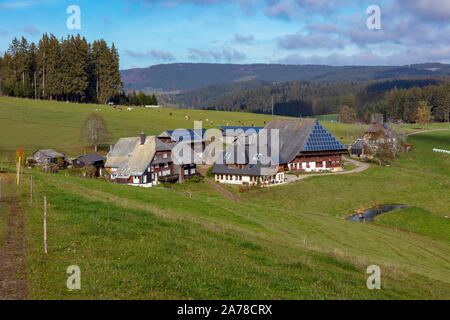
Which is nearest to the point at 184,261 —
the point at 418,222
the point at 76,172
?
the point at 418,222

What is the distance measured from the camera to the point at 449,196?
182 feet

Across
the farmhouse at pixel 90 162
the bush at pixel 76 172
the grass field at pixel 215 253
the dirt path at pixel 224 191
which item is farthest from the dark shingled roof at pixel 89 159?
the grass field at pixel 215 253

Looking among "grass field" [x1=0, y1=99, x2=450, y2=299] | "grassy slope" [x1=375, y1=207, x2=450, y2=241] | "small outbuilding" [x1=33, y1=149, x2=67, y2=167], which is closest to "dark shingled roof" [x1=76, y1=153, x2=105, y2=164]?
"small outbuilding" [x1=33, y1=149, x2=67, y2=167]

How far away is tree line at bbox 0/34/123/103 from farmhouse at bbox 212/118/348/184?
72074 millimetres

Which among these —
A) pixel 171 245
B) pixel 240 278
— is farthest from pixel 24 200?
pixel 240 278

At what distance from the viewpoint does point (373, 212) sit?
5025 centimetres

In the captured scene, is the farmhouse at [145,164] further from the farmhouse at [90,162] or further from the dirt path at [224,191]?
the dirt path at [224,191]

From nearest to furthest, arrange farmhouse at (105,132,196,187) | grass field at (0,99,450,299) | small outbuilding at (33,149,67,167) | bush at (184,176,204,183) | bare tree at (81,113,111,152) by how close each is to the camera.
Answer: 1. grass field at (0,99,450,299)
2. farmhouse at (105,132,196,187)
3. bush at (184,176,204,183)
4. small outbuilding at (33,149,67,167)
5. bare tree at (81,113,111,152)

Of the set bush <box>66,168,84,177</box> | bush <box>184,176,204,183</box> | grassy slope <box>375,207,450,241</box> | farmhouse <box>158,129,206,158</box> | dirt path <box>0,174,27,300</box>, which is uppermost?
farmhouse <box>158,129,206,158</box>

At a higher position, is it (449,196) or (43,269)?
(43,269)

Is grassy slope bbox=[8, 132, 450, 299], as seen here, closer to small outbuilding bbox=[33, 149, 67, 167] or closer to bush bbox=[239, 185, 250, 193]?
bush bbox=[239, 185, 250, 193]

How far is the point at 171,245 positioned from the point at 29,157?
58974mm

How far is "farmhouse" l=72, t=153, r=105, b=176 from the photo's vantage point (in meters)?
64.2
